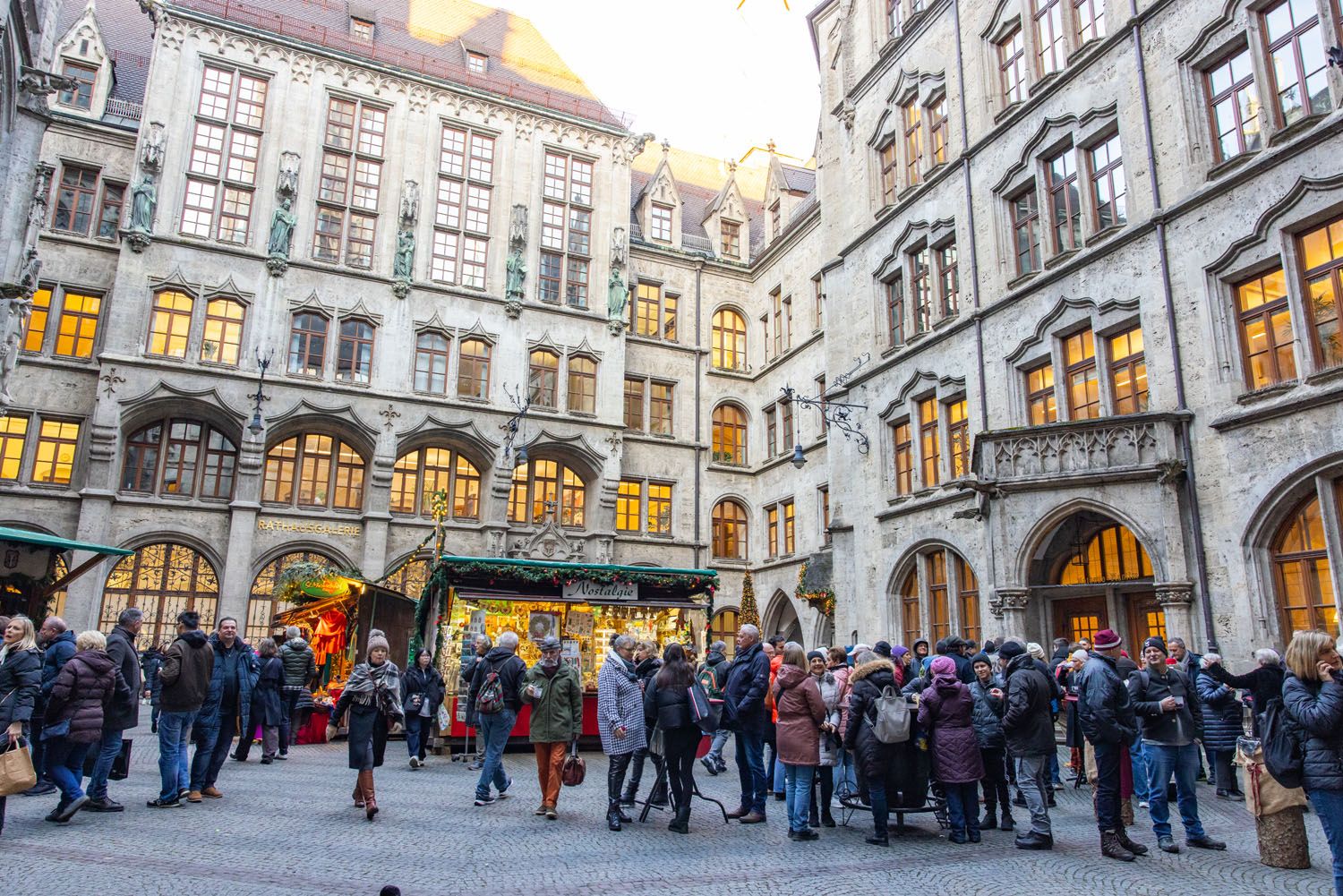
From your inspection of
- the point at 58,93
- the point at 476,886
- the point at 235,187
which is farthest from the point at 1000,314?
the point at 58,93

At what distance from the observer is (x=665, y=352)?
120 feet

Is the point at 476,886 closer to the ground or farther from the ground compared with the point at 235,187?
closer to the ground

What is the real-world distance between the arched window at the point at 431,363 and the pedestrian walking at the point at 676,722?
76.0ft

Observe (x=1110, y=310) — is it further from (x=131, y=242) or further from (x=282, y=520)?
(x=131, y=242)

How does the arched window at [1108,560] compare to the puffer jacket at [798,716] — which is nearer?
the puffer jacket at [798,716]

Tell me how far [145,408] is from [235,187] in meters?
7.73

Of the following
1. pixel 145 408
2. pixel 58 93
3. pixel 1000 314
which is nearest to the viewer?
pixel 1000 314

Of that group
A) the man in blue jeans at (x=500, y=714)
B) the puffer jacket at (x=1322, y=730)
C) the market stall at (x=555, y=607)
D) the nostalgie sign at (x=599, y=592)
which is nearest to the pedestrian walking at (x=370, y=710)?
the man in blue jeans at (x=500, y=714)

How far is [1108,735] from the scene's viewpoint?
7930 mm

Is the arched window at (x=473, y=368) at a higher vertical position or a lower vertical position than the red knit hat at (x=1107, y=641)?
higher

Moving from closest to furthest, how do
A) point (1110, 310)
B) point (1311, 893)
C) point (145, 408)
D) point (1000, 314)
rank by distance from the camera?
point (1311, 893), point (1110, 310), point (1000, 314), point (145, 408)

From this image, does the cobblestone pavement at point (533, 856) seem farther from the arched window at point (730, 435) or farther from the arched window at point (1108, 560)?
the arched window at point (730, 435)

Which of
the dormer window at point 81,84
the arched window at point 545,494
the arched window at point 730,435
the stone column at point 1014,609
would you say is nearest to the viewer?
the stone column at point 1014,609

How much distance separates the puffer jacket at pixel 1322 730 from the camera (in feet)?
20.1
